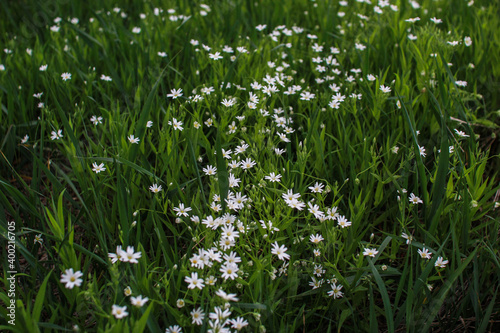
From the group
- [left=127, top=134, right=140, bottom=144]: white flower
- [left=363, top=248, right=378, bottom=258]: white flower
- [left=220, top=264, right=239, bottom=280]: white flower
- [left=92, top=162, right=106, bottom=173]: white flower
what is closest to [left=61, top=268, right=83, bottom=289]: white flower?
[left=220, top=264, right=239, bottom=280]: white flower

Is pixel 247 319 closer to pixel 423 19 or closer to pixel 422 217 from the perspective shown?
pixel 422 217

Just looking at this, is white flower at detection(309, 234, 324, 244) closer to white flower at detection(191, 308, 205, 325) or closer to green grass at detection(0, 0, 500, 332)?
green grass at detection(0, 0, 500, 332)

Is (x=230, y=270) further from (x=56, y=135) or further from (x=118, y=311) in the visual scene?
(x=56, y=135)

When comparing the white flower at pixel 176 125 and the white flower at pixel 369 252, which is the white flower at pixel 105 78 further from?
the white flower at pixel 369 252

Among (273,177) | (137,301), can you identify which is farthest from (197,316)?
(273,177)

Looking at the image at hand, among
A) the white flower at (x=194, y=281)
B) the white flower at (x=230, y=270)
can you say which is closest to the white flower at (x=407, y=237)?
the white flower at (x=230, y=270)

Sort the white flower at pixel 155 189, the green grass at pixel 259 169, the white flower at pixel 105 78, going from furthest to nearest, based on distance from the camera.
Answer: the white flower at pixel 105 78, the white flower at pixel 155 189, the green grass at pixel 259 169

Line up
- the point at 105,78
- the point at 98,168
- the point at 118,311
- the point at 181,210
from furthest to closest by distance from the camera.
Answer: the point at 105,78 < the point at 98,168 < the point at 181,210 < the point at 118,311

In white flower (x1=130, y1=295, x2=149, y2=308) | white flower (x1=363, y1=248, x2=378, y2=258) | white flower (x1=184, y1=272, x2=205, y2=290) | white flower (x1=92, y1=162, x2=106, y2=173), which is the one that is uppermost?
white flower (x1=92, y1=162, x2=106, y2=173)

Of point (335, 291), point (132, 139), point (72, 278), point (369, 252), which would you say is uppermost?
point (132, 139)
